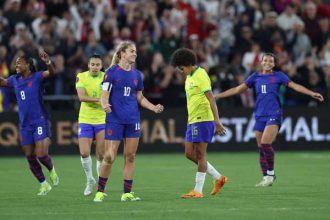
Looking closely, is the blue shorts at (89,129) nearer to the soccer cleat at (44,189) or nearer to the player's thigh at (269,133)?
the soccer cleat at (44,189)

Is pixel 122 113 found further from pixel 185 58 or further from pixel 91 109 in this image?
pixel 91 109

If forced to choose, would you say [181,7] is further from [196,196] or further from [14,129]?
[196,196]

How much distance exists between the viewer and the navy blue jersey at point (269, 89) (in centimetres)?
1803

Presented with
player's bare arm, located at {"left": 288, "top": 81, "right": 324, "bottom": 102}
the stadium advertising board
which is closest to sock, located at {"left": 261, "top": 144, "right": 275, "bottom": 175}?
player's bare arm, located at {"left": 288, "top": 81, "right": 324, "bottom": 102}

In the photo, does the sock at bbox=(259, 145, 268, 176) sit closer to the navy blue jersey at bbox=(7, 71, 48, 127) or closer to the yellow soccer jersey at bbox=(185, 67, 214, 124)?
the yellow soccer jersey at bbox=(185, 67, 214, 124)

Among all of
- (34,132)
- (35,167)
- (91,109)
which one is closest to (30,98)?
(34,132)

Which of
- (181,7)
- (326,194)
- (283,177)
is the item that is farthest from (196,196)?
(181,7)

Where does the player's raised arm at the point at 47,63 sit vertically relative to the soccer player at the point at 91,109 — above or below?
above

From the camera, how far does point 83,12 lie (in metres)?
28.0

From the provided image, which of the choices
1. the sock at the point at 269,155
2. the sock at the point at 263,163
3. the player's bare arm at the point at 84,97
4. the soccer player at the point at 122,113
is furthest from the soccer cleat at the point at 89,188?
the sock at the point at 269,155

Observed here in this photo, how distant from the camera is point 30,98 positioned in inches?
639

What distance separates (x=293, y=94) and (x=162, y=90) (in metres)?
4.02

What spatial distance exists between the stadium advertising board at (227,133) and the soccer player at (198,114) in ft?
37.4


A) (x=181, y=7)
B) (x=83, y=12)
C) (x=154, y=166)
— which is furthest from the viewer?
(x=181, y=7)
